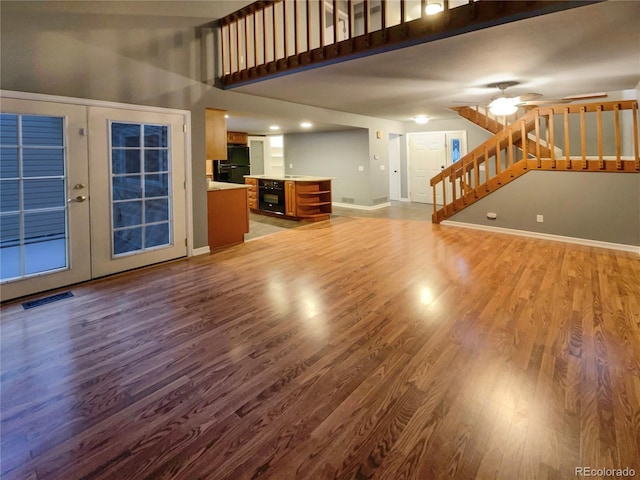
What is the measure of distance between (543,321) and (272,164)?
32.2 feet

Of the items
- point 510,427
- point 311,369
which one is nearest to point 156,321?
point 311,369

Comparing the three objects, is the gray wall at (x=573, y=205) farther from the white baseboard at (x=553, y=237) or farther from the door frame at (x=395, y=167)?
the door frame at (x=395, y=167)

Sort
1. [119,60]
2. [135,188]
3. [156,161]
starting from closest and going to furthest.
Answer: [119,60] → [135,188] → [156,161]

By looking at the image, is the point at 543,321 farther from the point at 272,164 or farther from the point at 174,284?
the point at 272,164

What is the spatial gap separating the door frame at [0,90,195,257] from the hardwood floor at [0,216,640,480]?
1.17m

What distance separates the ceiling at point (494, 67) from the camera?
308cm

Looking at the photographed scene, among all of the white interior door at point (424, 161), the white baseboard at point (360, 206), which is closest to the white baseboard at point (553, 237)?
the white baseboard at point (360, 206)

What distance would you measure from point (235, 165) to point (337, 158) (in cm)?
278

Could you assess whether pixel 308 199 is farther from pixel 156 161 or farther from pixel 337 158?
pixel 156 161

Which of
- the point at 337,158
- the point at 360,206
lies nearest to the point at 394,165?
the point at 337,158

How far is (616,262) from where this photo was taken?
4590 millimetres

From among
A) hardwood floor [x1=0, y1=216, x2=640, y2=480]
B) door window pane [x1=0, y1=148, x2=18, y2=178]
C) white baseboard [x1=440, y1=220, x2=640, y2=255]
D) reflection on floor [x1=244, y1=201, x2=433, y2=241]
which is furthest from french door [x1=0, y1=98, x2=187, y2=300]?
white baseboard [x1=440, y1=220, x2=640, y2=255]

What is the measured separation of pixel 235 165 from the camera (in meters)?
9.85

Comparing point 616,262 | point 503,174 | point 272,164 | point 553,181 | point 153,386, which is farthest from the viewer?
point 272,164
